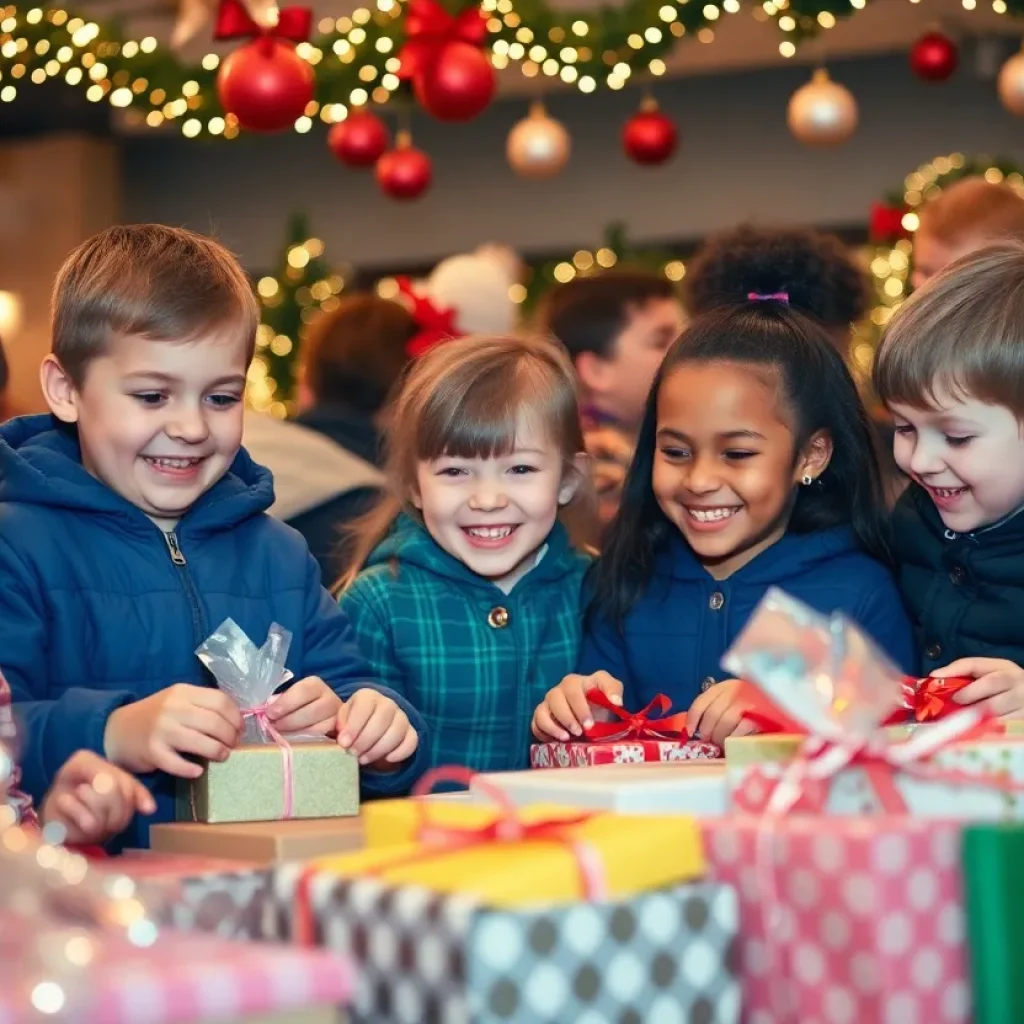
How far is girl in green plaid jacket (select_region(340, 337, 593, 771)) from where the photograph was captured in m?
3.02

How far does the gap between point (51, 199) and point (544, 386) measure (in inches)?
356

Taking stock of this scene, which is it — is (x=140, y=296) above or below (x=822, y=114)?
below

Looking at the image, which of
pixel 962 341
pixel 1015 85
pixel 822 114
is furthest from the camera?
pixel 822 114

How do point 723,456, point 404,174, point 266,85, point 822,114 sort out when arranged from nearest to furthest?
point 723,456, point 266,85, point 822,114, point 404,174

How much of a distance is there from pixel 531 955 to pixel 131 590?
1.33 m

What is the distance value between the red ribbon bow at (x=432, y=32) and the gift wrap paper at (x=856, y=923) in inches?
178

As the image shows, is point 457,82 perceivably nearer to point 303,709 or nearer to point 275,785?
point 303,709

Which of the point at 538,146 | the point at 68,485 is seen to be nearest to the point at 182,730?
the point at 68,485

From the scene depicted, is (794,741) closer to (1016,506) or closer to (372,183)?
(1016,506)

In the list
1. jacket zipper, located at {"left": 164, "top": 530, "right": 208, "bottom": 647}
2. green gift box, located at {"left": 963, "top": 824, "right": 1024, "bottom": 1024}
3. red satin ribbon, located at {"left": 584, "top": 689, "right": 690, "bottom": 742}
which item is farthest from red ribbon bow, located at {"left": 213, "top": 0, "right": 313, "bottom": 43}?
green gift box, located at {"left": 963, "top": 824, "right": 1024, "bottom": 1024}

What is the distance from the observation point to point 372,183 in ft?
38.9

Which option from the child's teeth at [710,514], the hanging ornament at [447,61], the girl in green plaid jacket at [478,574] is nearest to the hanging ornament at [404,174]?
the hanging ornament at [447,61]

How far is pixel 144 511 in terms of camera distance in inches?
101

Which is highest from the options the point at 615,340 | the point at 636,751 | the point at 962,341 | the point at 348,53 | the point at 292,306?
the point at 348,53
